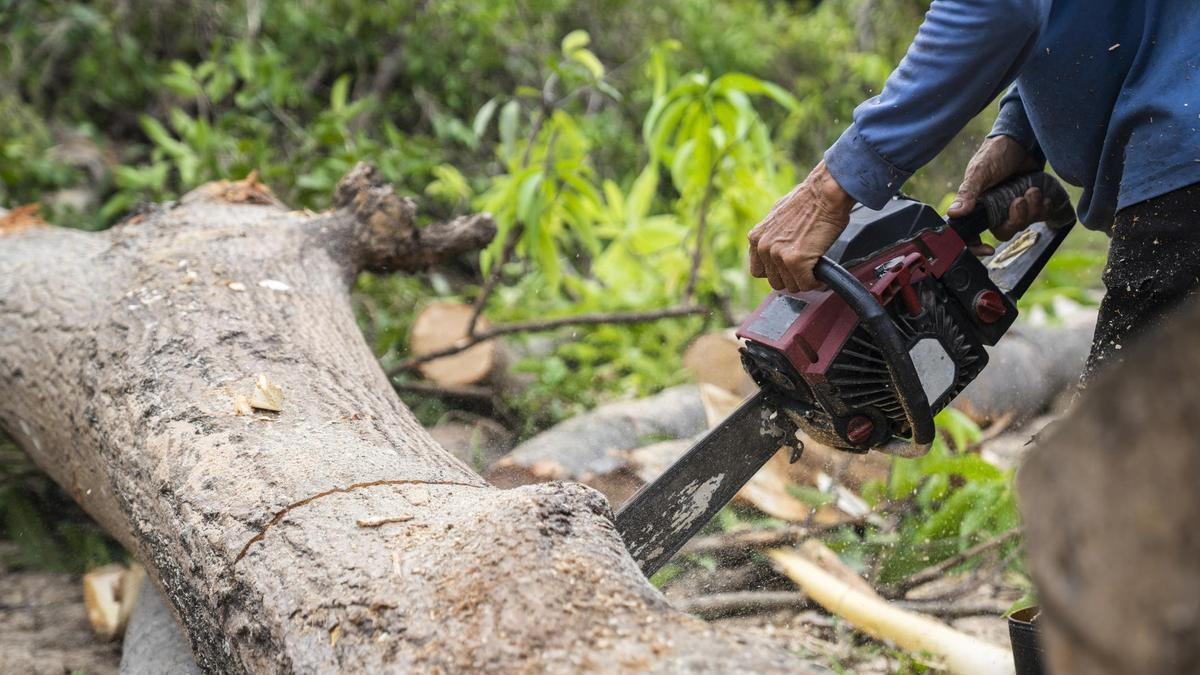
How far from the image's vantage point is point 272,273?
2627 millimetres

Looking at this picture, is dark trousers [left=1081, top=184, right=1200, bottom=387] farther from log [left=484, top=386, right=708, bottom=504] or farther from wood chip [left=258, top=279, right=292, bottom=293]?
wood chip [left=258, top=279, right=292, bottom=293]

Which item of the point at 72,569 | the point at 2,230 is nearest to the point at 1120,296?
the point at 72,569

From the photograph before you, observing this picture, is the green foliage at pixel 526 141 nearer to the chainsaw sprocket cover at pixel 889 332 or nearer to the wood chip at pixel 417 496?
the chainsaw sprocket cover at pixel 889 332

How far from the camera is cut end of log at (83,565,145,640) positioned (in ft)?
8.20

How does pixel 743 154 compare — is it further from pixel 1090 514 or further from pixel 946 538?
pixel 1090 514

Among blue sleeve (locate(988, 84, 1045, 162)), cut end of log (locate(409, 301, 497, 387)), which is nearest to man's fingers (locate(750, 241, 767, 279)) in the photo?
blue sleeve (locate(988, 84, 1045, 162))

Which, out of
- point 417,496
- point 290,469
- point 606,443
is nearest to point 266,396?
point 290,469

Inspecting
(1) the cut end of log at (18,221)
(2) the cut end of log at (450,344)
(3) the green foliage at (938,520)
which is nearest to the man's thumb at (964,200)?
(3) the green foliage at (938,520)

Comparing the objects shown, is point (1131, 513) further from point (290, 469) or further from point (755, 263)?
point (290, 469)

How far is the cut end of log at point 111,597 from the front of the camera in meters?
2.50

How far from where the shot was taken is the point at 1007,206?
2.00 m

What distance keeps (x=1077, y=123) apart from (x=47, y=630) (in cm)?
276

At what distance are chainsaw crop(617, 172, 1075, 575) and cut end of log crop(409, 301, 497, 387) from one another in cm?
222

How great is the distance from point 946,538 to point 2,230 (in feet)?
10.7
